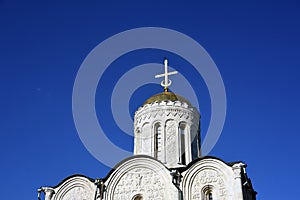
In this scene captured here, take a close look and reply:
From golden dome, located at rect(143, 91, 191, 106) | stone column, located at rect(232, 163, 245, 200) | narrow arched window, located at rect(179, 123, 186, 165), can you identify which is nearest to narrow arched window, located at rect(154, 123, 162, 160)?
narrow arched window, located at rect(179, 123, 186, 165)

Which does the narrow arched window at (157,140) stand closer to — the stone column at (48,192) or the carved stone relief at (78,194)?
the carved stone relief at (78,194)

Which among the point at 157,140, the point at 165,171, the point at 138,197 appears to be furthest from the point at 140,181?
the point at 157,140

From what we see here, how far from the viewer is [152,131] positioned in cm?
1831

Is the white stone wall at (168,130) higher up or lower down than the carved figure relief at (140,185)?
higher up

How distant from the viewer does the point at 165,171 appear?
16.0 m

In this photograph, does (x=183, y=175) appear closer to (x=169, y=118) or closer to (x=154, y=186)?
(x=154, y=186)

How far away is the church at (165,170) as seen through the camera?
50.7 ft

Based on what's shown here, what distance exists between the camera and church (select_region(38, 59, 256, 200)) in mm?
15445

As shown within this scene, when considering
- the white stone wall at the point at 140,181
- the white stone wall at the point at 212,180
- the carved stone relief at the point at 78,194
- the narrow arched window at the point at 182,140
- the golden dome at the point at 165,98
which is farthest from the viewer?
the golden dome at the point at 165,98

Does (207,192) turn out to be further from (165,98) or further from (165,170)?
(165,98)

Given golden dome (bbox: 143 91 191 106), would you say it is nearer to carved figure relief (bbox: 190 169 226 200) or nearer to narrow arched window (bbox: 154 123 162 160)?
narrow arched window (bbox: 154 123 162 160)

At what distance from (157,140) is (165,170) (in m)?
2.32

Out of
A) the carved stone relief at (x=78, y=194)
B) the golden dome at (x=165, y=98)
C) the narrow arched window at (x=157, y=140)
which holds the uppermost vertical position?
the golden dome at (x=165, y=98)

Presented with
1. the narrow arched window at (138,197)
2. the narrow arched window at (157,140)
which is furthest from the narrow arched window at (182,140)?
the narrow arched window at (138,197)
